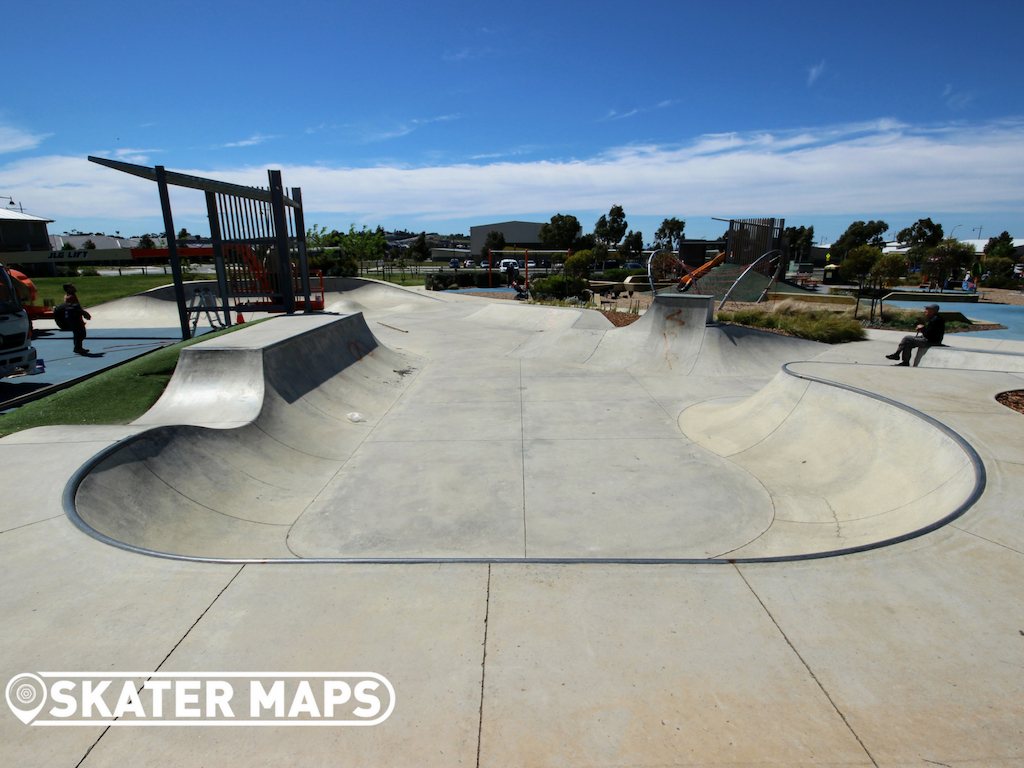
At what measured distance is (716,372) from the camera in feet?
43.2

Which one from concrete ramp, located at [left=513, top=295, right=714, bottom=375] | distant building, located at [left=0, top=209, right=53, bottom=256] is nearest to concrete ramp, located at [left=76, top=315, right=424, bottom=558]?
concrete ramp, located at [left=513, top=295, right=714, bottom=375]

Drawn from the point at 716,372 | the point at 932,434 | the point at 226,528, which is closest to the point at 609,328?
the point at 716,372

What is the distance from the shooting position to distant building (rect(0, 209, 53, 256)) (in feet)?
169

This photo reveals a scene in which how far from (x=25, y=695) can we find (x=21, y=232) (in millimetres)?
73213

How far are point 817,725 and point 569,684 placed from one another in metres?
1.25

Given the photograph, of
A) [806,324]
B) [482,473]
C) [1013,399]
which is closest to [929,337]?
[1013,399]

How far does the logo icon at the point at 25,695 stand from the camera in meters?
2.67

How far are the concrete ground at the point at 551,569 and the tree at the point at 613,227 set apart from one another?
96.1m

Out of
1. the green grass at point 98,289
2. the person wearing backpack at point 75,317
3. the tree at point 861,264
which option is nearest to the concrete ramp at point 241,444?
the person wearing backpack at point 75,317

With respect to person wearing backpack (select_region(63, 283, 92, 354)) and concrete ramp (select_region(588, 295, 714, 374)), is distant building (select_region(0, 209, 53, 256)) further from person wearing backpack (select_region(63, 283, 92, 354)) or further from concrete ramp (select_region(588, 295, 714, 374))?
concrete ramp (select_region(588, 295, 714, 374))

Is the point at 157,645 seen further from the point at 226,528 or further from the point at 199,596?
the point at 226,528

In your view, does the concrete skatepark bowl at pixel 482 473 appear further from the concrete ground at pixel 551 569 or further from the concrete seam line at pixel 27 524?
the concrete seam line at pixel 27 524

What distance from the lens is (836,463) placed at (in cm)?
700

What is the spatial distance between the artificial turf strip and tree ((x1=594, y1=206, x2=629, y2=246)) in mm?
96365
